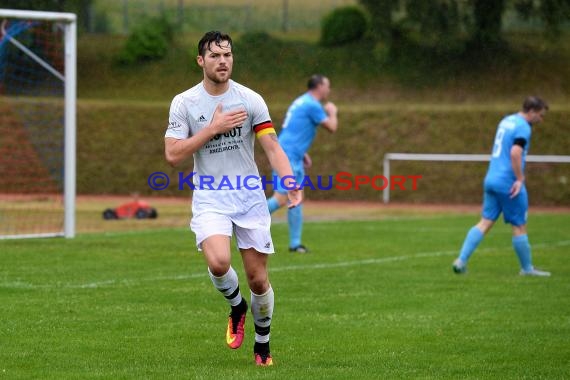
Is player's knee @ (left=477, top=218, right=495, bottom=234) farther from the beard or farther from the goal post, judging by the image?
the beard

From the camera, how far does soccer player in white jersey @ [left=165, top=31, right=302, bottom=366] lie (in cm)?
729

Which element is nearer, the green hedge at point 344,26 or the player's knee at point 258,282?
the player's knee at point 258,282

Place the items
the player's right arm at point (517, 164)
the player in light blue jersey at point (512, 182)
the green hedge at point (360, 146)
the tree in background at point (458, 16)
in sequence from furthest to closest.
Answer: the tree in background at point (458, 16) < the green hedge at point (360, 146) < the player in light blue jersey at point (512, 182) < the player's right arm at point (517, 164)

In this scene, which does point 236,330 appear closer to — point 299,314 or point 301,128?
point 299,314

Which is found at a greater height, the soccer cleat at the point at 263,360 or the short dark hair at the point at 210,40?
the short dark hair at the point at 210,40

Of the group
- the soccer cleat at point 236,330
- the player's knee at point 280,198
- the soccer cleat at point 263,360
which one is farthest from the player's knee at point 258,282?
the player's knee at point 280,198

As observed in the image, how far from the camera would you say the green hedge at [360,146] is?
31312mm

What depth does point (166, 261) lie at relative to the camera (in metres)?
14.2

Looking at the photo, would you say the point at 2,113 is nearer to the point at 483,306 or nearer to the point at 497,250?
the point at 497,250

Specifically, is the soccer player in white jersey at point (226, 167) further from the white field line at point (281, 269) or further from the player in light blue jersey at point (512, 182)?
the player in light blue jersey at point (512, 182)

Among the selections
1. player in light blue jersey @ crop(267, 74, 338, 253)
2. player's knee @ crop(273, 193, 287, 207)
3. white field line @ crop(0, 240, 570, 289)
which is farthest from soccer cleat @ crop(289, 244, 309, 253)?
white field line @ crop(0, 240, 570, 289)

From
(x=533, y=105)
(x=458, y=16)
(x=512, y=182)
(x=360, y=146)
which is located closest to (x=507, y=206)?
(x=512, y=182)

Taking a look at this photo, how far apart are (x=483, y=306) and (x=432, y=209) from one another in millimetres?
18068

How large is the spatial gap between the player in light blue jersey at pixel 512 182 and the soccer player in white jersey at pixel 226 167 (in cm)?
592
